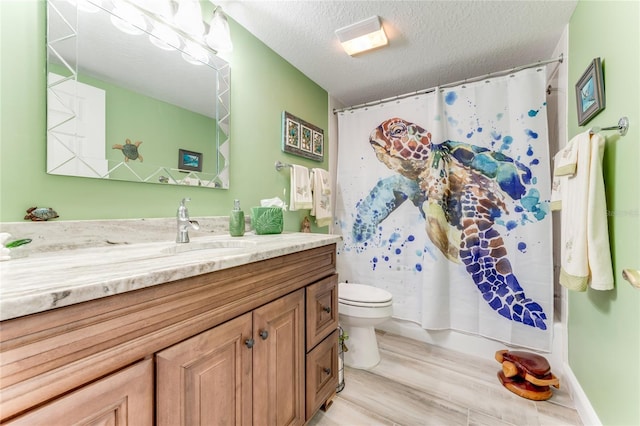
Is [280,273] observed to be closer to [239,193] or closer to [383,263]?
[239,193]

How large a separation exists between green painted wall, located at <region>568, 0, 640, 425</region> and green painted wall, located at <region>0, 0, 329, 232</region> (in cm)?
169

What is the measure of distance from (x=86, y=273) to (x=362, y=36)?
1.77 m

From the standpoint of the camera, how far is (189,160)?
50.2 inches

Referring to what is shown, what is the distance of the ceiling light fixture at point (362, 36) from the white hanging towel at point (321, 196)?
888 millimetres

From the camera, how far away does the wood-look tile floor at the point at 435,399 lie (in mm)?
1289

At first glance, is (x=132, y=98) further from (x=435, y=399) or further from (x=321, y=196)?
(x=435, y=399)

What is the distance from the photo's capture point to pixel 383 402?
1403 mm

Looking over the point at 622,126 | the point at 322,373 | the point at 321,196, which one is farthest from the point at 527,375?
the point at 321,196

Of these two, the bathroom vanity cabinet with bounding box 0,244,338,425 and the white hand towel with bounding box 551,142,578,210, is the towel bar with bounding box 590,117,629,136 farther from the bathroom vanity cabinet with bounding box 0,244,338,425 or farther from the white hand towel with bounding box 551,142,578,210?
the bathroom vanity cabinet with bounding box 0,244,338,425

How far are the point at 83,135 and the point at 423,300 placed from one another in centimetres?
222

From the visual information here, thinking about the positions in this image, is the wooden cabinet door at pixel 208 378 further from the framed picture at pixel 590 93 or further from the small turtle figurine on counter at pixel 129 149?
the framed picture at pixel 590 93

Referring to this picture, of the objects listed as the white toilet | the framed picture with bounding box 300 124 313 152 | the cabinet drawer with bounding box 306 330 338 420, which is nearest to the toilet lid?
the white toilet

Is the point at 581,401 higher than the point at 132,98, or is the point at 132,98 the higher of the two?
the point at 132,98

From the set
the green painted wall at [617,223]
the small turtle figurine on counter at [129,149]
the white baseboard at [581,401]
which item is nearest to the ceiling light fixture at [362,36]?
the green painted wall at [617,223]
